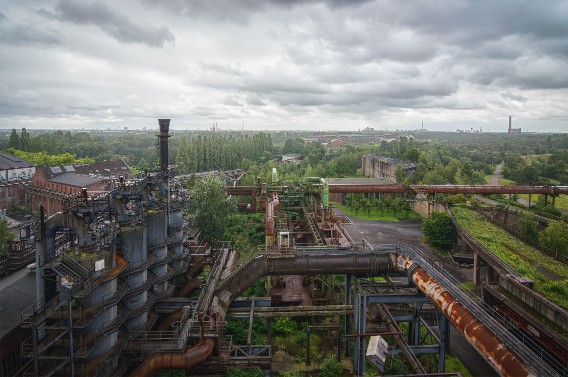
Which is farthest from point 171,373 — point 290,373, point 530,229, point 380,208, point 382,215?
point 380,208

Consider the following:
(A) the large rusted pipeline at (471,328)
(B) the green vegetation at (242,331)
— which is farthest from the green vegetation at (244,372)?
(A) the large rusted pipeline at (471,328)

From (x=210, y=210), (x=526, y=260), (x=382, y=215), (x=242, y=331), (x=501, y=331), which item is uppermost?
(x=501, y=331)

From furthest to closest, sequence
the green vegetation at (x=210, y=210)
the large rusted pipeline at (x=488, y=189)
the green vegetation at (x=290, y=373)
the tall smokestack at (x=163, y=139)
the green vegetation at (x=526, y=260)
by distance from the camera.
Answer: the large rusted pipeline at (x=488, y=189), the green vegetation at (x=210, y=210), the tall smokestack at (x=163, y=139), the green vegetation at (x=526, y=260), the green vegetation at (x=290, y=373)

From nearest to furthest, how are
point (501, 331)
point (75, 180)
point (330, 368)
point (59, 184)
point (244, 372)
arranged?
point (501, 331) → point (244, 372) → point (330, 368) → point (59, 184) → point (75, 180)

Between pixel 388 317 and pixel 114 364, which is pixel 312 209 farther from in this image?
pixel 114 364

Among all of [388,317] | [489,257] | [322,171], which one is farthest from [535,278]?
[322,171]

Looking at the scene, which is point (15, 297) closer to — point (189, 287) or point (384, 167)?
point (189, 287)

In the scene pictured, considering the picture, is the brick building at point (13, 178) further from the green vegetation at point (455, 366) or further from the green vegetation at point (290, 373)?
the green vegetation at point (455, 366)

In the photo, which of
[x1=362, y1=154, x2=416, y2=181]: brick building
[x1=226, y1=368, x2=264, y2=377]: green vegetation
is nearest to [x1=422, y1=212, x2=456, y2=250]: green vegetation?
[x1=226, y1=368, x2=264, y2=377]: green vegetation
